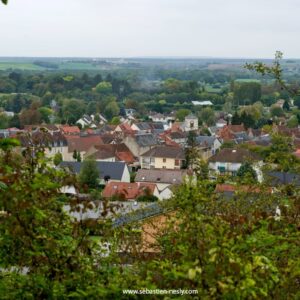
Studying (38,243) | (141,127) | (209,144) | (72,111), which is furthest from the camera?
(72,111)

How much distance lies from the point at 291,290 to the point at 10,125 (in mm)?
53342

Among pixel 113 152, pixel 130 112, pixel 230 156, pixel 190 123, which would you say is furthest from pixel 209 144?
pixel 130 112

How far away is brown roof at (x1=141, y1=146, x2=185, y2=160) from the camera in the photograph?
3857 centimetres

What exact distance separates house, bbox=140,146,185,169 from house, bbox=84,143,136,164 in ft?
→ 4.33

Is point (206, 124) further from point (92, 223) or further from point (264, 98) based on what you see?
point (92, 223)

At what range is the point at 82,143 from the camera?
45031 millimetres

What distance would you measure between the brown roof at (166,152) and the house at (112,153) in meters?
1.50

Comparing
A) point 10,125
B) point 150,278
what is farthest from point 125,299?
point 10,125

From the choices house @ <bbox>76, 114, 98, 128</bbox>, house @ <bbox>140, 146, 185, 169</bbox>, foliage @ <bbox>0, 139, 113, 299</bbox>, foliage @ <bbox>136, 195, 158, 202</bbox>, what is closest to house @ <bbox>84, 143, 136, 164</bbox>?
house @ <bbox>140, 146, 185, 169</bbox>

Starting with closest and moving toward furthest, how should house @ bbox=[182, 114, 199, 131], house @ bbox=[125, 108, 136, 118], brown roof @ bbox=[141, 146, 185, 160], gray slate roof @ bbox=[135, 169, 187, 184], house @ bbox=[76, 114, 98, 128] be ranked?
gray slate roof @ bbox=[135, 169, 187, 184]
brown roof @ bbox=[141, 146, 185, 160]
house @ bbox=[182, 114, 199, 131]
house @ bbox=[76, 114, 98, 128]
house @ bbox=[125, 108, 136, 118]

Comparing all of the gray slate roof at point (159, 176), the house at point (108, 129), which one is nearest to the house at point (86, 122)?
the house at point (108, 129)

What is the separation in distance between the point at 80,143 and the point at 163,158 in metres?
7.89

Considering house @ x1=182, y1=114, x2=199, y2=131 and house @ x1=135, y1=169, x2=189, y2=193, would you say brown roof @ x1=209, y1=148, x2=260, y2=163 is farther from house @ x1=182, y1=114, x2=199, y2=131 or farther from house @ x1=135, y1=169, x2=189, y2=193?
house @ x1=182, y1=114, x2=199, y2=131

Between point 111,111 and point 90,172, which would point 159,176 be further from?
point 111,111
